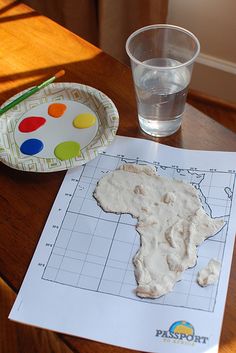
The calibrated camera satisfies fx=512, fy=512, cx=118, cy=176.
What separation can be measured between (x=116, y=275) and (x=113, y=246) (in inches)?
1.7

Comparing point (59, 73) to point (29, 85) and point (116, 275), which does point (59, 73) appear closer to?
point (29, 85)

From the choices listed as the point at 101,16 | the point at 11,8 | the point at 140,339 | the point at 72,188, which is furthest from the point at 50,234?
the point at 101,16

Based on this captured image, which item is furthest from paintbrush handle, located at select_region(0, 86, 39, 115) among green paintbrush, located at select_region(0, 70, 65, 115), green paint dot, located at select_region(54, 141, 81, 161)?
green paint dot, located at select_region(54, 141, 81, 161)

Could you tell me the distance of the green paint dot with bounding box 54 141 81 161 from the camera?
77 cm

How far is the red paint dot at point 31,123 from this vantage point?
32.0 inches

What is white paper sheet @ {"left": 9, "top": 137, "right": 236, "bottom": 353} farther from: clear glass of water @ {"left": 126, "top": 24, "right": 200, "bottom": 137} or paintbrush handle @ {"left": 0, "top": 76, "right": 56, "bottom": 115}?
paintbrush handle @ {"left": 0, "top": 76, "right": 56, "bottom": 115}

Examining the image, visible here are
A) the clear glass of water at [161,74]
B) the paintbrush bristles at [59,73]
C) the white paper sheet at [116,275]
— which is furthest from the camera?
the paintbrush bristles at [59,73]

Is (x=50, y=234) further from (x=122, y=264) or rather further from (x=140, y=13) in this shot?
(x=140, y=13)

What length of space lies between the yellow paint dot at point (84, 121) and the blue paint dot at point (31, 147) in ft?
0.22

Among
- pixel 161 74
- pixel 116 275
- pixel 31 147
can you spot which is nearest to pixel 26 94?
pixel 31 147

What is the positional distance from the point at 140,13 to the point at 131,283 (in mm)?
941

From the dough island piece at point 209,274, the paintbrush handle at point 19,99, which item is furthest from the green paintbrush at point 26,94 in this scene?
the dough island piece at point 209,274

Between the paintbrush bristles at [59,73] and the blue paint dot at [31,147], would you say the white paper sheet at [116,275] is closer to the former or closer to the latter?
the blue paint dot at [31,147]

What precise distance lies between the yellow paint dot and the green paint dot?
1.5 inches
